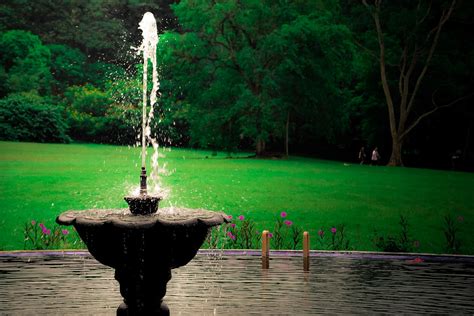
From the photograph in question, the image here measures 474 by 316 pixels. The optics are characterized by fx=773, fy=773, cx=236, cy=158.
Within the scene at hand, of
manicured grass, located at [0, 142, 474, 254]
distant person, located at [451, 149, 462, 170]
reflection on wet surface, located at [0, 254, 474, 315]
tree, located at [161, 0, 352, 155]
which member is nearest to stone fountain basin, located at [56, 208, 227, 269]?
reflection on wet surface, located at [0, 254, 474, 315]

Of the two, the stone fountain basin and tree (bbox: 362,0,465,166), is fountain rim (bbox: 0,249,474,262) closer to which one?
the stone fountain basin

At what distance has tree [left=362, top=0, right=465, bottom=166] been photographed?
5077 centimetres

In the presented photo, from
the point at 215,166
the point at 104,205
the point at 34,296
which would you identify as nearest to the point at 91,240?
the point at 34,296

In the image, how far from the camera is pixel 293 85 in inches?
2084

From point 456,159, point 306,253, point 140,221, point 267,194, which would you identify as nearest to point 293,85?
point 456,159

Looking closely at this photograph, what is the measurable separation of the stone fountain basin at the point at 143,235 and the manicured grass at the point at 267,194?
28.0ft

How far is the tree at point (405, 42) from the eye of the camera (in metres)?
50.8

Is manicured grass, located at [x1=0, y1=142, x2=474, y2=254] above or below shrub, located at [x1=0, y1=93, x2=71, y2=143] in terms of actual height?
below

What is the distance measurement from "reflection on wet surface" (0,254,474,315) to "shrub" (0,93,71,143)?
4884 cm

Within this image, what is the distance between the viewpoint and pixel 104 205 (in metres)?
23.3

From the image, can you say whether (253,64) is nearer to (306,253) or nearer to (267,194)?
(267,194)

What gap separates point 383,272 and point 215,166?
101 feet

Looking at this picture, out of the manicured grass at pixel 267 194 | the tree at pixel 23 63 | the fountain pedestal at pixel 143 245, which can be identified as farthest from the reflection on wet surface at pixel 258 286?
the tree at pixel 23 63

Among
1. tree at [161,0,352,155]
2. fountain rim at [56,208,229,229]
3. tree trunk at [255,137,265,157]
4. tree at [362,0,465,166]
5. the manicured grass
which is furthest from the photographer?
tree trunk at [255,137,265,157]
